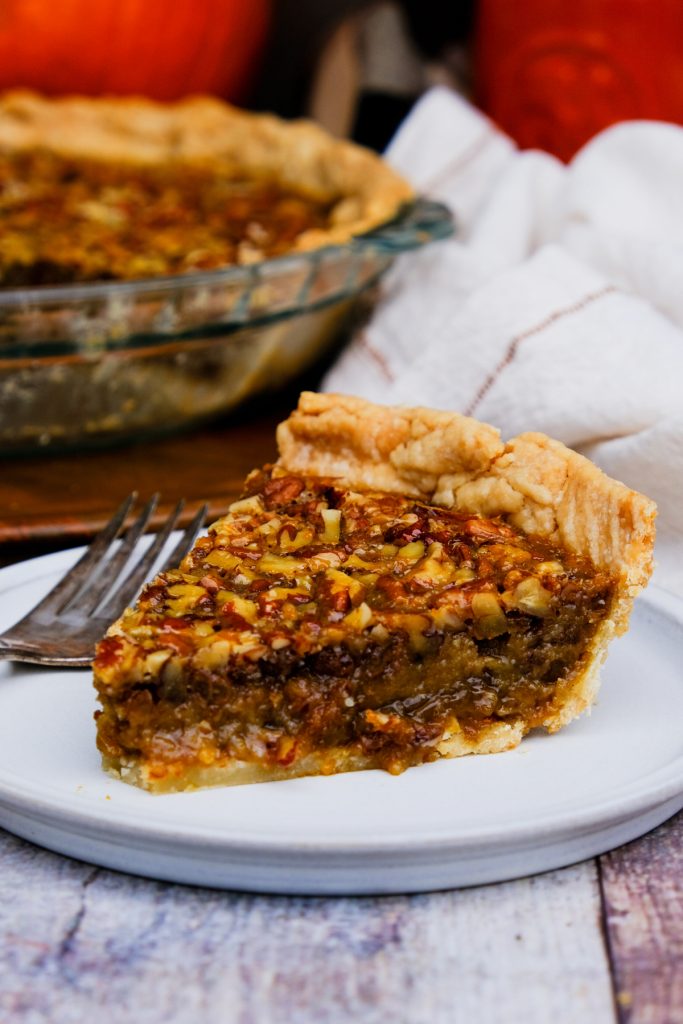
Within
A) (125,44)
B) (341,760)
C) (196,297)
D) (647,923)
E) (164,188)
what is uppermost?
(647,923)

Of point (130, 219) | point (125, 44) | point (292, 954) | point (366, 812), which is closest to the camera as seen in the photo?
point (292, 954)

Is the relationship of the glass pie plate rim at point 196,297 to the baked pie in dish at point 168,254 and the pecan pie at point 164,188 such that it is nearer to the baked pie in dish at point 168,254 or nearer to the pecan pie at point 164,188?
the baked pie in dish at point 168,254

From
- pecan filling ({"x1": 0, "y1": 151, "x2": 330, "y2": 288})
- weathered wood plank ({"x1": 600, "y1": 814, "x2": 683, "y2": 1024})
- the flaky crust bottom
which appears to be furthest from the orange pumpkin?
weathered wood plank ({"x1": 600, "y1": 814, "x2": 683, "y2": 1024})

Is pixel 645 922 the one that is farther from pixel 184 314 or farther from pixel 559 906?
pixel 184 314

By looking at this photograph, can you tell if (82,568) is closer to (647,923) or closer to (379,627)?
(379,627)

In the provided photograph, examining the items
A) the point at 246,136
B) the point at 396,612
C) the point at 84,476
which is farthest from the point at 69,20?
the point at 396,612

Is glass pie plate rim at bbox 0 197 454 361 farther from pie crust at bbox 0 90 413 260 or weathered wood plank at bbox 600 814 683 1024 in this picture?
weathered wood plank at bbox 600 814 683 1024

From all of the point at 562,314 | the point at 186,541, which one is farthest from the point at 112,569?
the point at 562,314
